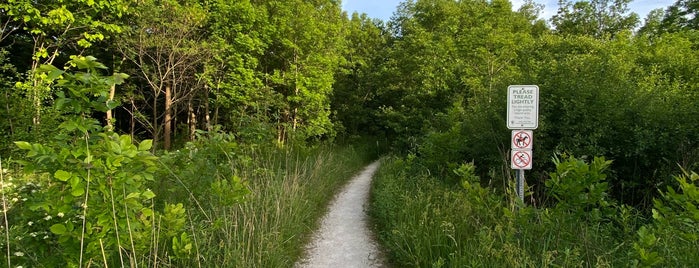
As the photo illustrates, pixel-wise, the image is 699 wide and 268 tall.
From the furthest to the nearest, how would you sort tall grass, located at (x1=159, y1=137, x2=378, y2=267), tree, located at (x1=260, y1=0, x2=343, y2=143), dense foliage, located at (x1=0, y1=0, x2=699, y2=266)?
tree, located at (x1=260, y1=0, x2=343, y2=143) → tall grass, located at (x1=159, y1=137, x2=378, y2=267) → dense foliage, located at (x1=0, y1=0, x2=699, y2=266)

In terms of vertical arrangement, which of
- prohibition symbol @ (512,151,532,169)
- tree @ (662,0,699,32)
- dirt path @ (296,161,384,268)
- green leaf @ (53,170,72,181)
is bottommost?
dirt path @ (296,161,384,268)

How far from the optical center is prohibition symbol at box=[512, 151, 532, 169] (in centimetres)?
482

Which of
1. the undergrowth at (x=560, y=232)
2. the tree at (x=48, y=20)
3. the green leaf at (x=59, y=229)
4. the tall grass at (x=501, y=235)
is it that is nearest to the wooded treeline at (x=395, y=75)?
the tree at (x=48, y=20)

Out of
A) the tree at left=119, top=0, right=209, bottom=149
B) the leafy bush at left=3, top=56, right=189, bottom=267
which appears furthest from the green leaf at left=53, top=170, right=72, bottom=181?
the tree at left=119, top=0, right=209, bottom=149

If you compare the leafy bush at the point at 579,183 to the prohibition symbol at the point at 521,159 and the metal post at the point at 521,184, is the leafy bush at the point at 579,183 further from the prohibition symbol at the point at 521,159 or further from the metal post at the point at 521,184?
the prohibition symbol at the point at 521,159

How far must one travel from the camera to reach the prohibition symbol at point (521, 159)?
4.82 m

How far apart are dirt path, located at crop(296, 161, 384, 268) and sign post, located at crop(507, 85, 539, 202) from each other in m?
2.18

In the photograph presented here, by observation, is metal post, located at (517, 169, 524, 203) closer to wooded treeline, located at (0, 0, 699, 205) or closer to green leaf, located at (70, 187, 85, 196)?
wooded treeline, located at (0, 0, 699, 205)

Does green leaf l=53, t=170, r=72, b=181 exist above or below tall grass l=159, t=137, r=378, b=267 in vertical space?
above

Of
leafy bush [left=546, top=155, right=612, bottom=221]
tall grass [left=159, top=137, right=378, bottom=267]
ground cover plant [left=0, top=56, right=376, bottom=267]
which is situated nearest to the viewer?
ground cover plant [left=0, top=56, right=376, bottom=267]

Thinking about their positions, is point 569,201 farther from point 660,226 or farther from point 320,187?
point 320,187

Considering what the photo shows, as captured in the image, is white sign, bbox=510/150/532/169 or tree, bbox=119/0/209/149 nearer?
white sign, bbox=510/150/532/169

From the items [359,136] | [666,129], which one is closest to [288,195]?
[666,129]

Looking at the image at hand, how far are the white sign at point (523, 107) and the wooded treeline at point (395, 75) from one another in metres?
0.97
